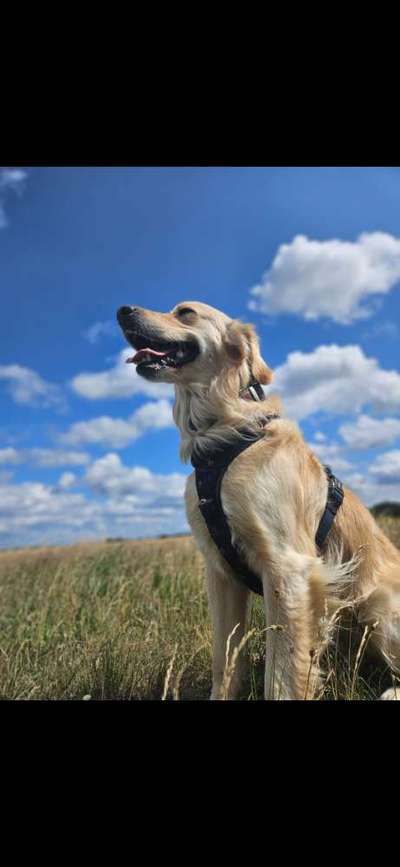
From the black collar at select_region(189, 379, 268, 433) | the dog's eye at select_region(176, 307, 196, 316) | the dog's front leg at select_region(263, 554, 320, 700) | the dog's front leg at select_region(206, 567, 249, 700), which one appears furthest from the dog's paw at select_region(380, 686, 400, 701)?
the dog's eye at select_region(176, 307, 196, 316)

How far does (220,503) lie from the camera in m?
2.43

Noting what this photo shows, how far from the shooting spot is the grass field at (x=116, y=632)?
112 inches

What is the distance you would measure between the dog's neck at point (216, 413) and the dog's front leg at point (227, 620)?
22.7 inches

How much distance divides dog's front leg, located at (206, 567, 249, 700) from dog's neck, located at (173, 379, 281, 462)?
578 mm

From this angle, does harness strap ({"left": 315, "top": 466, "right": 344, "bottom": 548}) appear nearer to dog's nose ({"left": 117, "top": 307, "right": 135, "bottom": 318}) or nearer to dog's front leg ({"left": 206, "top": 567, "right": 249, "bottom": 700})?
dog's front leg ({"left": 206, "top": 567, "right": 249, "bottom": 700})

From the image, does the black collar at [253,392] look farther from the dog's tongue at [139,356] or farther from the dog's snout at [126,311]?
the dog's snout at [126,311]

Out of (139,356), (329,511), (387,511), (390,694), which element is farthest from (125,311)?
(387,511)

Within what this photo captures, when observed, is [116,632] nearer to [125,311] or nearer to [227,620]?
→ [227,620]

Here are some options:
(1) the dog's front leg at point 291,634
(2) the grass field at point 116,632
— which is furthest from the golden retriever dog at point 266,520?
(2) the grass field at point 116,632

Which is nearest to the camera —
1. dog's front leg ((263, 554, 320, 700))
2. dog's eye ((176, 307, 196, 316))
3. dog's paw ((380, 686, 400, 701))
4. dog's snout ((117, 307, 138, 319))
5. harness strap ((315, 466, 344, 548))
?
dog's front leg ((263, 554, 320, 700))

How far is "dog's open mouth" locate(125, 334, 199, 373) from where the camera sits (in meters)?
2.68

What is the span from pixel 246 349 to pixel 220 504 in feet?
2.49
